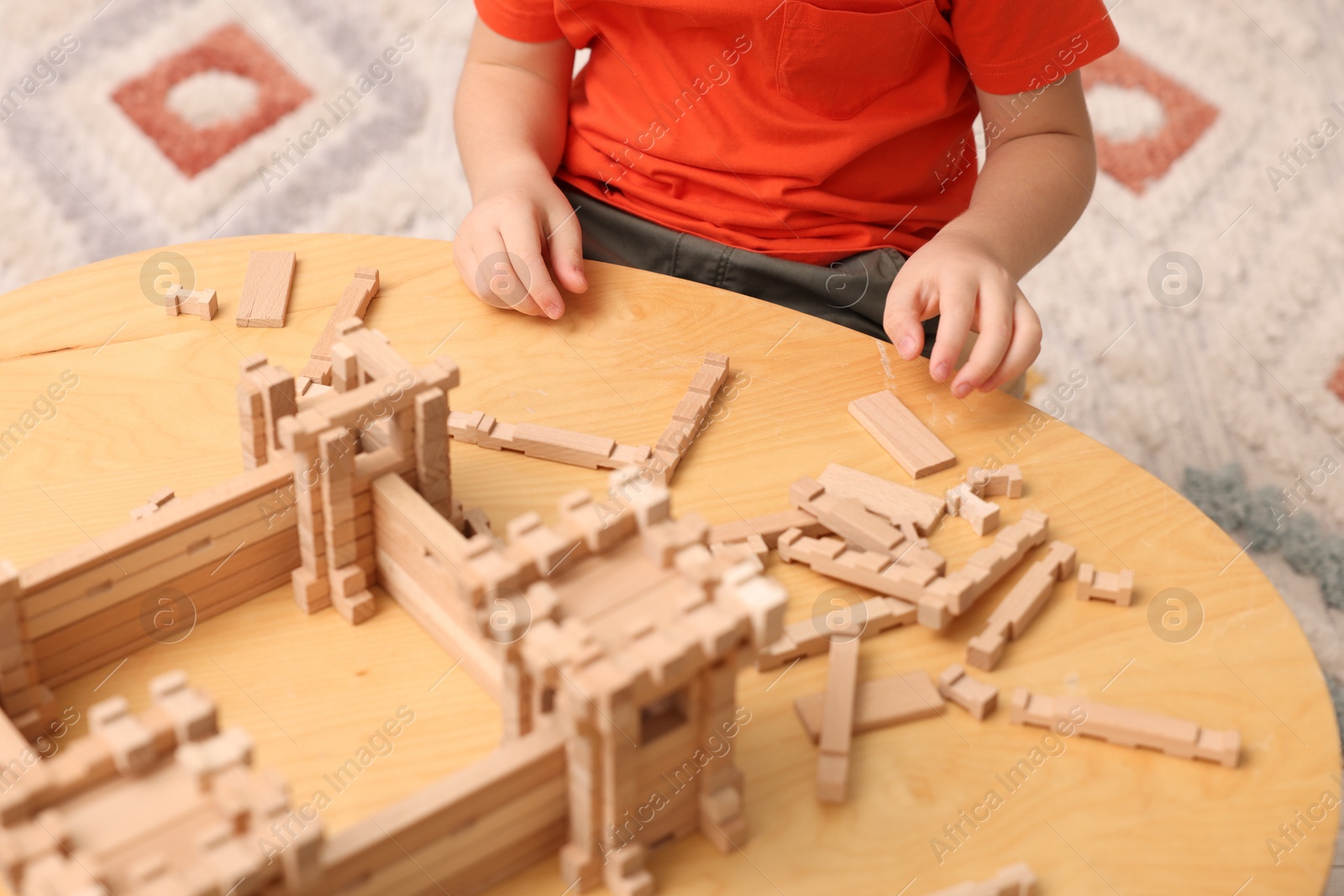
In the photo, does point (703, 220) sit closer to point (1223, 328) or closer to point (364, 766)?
point (364, 766)

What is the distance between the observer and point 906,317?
1.32 meters

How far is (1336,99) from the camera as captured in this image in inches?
111

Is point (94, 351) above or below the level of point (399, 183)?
above

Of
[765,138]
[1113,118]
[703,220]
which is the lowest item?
[1113,118]

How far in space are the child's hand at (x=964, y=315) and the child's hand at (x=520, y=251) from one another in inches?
12.8

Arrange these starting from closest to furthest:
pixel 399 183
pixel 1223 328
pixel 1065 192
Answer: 1. pixel 1065 192
2. pixel 1223 328
3. pixel 399 183

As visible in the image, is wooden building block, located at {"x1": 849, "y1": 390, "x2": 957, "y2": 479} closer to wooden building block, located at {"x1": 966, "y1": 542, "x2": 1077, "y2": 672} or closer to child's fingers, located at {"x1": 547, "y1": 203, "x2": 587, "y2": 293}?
wooden building block, located at {"x1": 966, "y1": 542, "x2": 1077, "y2": 672}

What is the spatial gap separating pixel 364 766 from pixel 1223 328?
197 centimetres

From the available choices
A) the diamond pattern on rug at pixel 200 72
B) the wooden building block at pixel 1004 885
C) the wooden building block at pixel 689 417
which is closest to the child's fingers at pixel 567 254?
the wooden building block at pixel 689 417

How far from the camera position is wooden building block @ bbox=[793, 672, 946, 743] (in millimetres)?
1004

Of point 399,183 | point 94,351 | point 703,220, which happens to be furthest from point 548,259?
point 399,183

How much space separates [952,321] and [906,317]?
44 millimetres

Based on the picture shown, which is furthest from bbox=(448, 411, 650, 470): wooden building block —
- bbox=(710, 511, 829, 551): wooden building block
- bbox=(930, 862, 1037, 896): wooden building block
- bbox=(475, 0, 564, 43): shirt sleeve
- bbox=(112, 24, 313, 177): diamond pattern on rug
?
bbox=(112, 24, 313, 177): diamond pattern on rug

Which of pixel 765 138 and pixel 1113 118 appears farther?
pixel 1113 118
